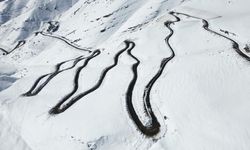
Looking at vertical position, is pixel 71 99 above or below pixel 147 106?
above

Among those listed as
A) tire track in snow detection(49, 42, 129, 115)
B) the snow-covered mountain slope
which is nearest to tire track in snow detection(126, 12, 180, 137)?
the snow-covered mountain slope

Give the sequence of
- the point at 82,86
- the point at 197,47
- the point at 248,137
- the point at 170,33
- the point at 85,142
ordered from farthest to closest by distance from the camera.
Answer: the point at 170,33
the point at 197,47
the point at 82,86
the point at 85,142
the point at 248,137

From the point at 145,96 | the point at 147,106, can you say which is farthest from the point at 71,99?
the point at 147,106

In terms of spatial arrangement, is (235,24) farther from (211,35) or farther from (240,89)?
(240,89)

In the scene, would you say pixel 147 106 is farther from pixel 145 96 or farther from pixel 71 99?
pixel 71 99

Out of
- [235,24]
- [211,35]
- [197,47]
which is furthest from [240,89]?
[235,24]

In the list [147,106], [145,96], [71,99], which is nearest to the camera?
[147,106]

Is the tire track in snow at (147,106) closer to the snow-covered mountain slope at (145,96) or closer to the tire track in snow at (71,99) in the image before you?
the snow-covered mountain slope at (145,96)

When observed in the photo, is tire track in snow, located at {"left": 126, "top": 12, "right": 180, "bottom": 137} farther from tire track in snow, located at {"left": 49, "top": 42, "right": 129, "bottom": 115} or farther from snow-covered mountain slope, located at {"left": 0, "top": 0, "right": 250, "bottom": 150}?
tire track in snow, located at {"left": 49, "top": 42, "right": 129, "bottom": 115}

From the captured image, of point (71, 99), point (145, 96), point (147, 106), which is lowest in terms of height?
point (145, 96)

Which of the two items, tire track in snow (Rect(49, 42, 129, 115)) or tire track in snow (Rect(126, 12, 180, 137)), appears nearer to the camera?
tire track in snow (Rect(126, 12, 180, 137))

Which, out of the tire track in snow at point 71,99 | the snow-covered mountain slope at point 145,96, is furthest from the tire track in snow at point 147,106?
the tire track in snow at point 71,99
